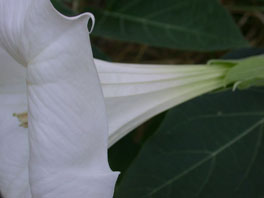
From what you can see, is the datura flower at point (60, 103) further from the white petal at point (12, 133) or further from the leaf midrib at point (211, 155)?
the leaf midrib at point (211, 155)

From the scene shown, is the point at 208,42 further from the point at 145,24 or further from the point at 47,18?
the point at 47,18

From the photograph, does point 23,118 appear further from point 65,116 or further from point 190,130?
point 190,130

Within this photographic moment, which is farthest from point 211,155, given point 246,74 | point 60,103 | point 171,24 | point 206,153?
point 60,103

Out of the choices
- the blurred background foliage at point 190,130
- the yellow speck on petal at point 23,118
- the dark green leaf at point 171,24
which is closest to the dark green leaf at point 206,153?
the blurred background foliage at point 190,130

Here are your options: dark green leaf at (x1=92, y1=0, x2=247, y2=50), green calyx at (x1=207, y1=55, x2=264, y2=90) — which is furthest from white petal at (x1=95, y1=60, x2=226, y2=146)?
dark green leaf at (x1=92, y1=0, x2=247, y2=50)

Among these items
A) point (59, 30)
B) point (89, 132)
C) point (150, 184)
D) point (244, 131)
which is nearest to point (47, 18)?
point (59, 30)

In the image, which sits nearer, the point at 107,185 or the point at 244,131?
the point at 107,185
